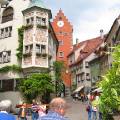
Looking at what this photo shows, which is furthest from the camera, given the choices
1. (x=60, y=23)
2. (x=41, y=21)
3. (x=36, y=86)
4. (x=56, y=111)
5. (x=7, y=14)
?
(x=60, y=23)

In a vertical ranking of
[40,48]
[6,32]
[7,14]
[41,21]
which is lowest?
[40,48]

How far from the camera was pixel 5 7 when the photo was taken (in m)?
46.7

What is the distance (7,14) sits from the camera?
47344 mm

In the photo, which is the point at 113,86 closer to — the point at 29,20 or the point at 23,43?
the point at 23,43

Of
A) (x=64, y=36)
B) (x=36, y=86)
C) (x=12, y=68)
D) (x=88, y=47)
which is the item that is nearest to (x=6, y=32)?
(x=12, y=68)

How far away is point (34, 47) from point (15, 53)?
2.26 metres

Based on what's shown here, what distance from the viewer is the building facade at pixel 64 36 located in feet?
299

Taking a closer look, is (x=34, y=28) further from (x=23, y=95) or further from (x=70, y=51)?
(x=70, y=51)

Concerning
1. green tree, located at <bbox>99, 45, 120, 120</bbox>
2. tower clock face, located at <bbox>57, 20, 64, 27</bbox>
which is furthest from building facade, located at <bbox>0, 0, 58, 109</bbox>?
tower clock face, located at <bbox>57, 20, 64, 27</bbox>

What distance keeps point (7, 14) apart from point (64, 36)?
44.2 meters

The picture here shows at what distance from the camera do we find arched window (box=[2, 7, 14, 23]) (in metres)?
46.8

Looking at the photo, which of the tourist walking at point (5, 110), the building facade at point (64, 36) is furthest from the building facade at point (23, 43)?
the building facade at point (64, 36)

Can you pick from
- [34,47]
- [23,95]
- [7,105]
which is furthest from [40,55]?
[7,105]

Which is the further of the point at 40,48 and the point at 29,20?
the point at 29,20
